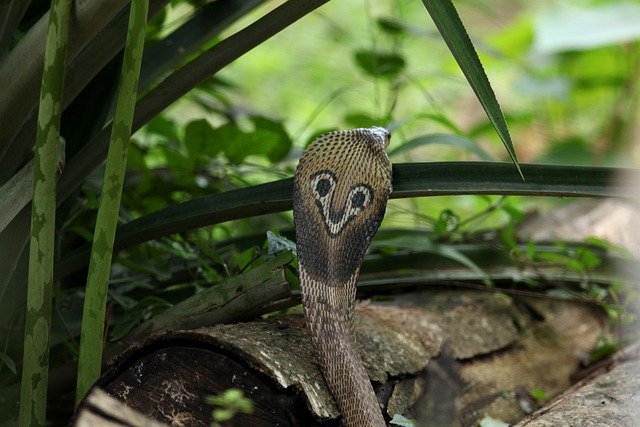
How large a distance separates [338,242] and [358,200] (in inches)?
3.7

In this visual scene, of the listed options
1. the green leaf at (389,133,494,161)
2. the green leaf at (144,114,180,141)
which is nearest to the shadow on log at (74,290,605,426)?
the green leaf at (389,133,494,161)

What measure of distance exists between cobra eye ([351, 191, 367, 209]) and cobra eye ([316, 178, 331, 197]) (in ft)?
0.17

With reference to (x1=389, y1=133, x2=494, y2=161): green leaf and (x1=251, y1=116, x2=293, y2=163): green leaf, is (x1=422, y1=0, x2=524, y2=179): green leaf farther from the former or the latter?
(x1=251, y1=116, x2=293, y2=163): green leaf

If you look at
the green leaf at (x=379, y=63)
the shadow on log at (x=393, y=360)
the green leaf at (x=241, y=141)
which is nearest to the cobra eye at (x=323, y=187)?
the shadow on log at (x=393, y=360)

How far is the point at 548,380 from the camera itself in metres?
2.39

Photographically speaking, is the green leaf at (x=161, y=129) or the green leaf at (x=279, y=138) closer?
the green leaf at (x=279, y=138)

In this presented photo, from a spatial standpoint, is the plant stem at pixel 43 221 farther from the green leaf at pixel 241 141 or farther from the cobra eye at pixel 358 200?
the green leaf at pixel 241 141

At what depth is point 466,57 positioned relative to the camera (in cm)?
136

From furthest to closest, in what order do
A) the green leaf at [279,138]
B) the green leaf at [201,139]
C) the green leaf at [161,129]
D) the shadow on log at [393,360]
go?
1. the green leaf at [161,129]
2. the green leaf at [279,138]
3. the green leaf at [201,139]
4. the shadow on log at [393,360]

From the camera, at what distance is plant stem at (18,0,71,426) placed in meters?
1.38

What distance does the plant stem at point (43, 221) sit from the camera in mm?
1381

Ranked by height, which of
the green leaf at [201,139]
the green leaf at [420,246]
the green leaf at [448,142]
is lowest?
the green leaf at [420,246]

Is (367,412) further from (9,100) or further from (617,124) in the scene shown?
(617,124)

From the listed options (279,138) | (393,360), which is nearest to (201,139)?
(279,138)
